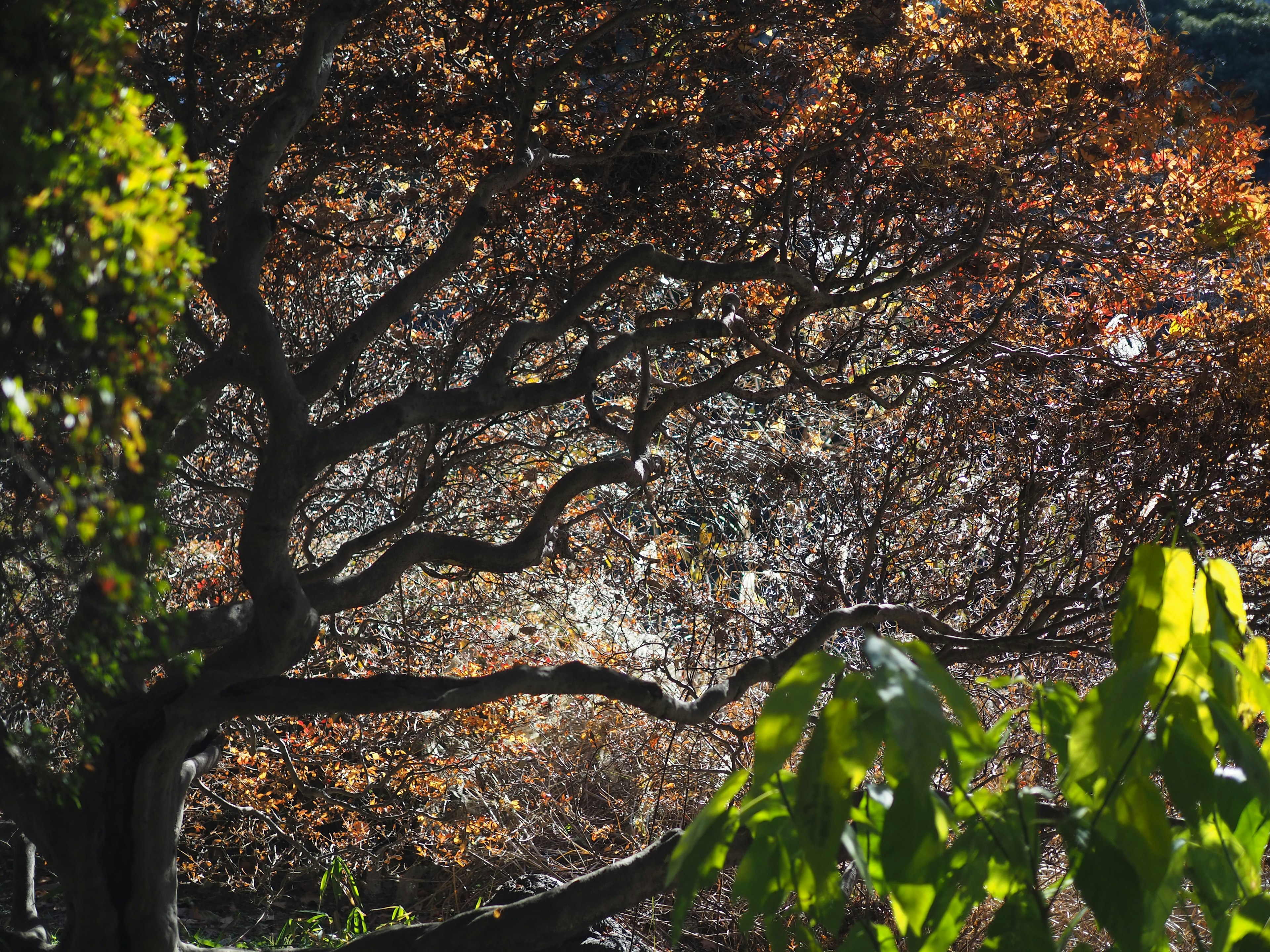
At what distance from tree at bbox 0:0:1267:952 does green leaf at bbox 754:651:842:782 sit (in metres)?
1.87

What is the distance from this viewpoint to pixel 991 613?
14.2ft

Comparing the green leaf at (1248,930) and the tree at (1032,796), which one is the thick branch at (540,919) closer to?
the tree at (1032,796)

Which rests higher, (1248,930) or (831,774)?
(831,774)

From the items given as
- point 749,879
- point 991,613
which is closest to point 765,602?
point 991,613

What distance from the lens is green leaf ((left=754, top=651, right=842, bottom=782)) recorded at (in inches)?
29.0

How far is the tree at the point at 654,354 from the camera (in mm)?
2951

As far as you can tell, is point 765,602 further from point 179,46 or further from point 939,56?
point 179,46

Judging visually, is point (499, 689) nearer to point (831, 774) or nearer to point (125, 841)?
point (125, 841)

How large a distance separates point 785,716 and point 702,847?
18 centimetres

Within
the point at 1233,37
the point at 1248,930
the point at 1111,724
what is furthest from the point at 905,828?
the point at 1233,37

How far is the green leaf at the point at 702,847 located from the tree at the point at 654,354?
5.67 feet

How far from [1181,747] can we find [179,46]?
4.14m

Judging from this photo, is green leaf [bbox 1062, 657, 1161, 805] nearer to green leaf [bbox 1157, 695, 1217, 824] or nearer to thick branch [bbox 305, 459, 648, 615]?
green leaf [bbox 1157, 695, 1217, 824]

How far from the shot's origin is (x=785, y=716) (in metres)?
0.75
